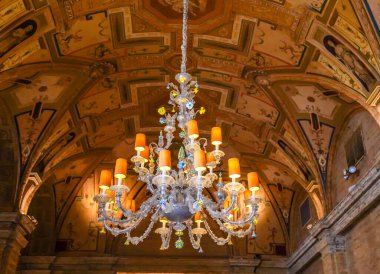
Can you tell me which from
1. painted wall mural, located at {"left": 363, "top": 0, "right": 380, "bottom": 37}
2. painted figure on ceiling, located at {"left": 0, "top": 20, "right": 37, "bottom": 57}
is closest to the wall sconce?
painted wall mural, located at {"left": 363, "top": 0, "right": 380, "bottom": 37}

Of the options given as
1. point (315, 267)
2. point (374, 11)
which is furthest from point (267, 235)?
point (374, 11)

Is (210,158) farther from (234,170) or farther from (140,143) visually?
(140,143)

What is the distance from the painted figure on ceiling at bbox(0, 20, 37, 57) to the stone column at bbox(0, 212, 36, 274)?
376 centimetres

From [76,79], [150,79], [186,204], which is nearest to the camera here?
[186,204]

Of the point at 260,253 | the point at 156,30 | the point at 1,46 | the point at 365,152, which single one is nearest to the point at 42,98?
the point at 1,46

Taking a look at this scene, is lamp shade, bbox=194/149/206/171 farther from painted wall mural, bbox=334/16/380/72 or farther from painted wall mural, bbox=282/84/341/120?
painted wall mural, bbox=282/84/341/120

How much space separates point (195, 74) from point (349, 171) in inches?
159

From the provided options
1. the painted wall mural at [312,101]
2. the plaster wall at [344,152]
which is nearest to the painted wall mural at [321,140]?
the plaster wall at [344,152]

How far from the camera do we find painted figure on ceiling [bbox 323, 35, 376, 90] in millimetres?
8148

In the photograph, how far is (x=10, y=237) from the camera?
33.3 ft

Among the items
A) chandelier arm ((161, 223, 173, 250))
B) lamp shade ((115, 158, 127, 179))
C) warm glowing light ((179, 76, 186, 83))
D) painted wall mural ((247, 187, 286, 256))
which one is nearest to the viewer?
lamp shade ((115, 158, 127, 179))

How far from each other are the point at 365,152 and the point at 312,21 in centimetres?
303

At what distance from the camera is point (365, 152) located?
9648 mm

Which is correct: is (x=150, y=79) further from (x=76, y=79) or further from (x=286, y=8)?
(x=286, y=8)
